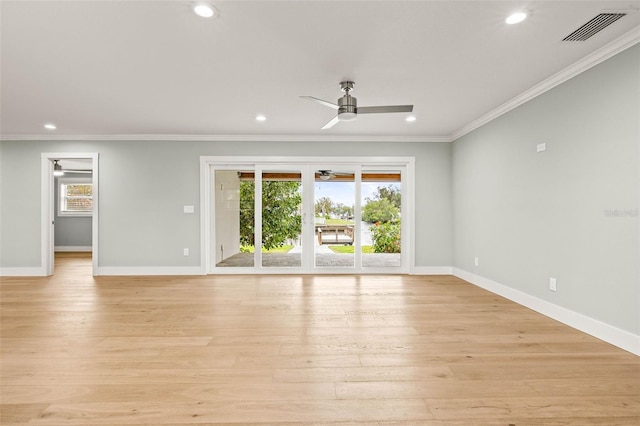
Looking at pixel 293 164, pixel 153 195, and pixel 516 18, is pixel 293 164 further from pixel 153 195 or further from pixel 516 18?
pixel 516 18

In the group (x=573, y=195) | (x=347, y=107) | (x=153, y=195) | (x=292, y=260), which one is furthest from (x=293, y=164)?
(x=573, y=195)

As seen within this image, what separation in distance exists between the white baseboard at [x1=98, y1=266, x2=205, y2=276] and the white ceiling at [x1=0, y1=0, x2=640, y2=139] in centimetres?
250

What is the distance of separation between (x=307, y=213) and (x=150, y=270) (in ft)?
9.47

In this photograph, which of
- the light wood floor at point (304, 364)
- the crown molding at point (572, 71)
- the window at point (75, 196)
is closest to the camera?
the light wood floor at point (304, 364)

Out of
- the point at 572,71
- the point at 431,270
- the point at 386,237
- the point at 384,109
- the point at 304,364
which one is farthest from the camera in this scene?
the point at 386,237

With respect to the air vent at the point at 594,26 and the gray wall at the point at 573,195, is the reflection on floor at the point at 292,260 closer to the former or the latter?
the gray wall at the point at 573,195

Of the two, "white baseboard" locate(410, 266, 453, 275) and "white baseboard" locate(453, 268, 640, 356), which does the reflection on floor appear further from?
"white baseboard" locate(453, 268, 640, 356)

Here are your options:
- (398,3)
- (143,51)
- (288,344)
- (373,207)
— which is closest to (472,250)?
(373,207)

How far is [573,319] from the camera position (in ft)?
9.20

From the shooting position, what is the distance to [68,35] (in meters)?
2.27

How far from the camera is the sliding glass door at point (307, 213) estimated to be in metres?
5.32

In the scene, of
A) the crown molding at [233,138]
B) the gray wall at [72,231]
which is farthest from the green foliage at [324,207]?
the gray wall at [72,231]

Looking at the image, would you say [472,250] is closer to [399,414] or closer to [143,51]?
[399,414]

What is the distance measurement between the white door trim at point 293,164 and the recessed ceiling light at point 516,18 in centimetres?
318
